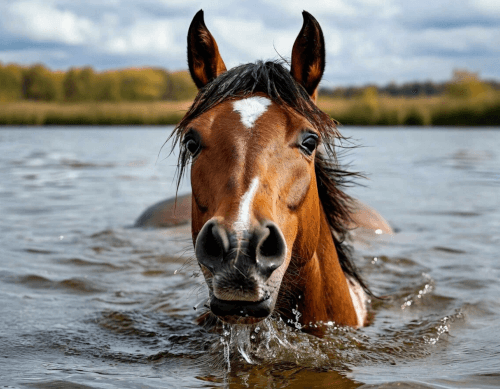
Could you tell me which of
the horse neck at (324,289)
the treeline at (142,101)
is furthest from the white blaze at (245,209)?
the treeline at (142,101)

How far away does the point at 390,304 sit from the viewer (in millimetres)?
5438

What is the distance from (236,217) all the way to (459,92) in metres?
57.8

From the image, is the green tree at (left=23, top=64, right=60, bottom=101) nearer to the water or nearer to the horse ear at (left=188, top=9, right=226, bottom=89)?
the water

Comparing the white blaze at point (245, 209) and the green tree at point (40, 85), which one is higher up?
the green tree at point (40, 85)

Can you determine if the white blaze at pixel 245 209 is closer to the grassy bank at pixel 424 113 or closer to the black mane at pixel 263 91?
the black mane at pixel 263 91

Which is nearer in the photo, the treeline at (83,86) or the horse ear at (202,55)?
the horse ear at (202,55)

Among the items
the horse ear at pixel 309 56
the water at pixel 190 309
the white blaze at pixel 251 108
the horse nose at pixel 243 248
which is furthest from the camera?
the water at pixel 190 309

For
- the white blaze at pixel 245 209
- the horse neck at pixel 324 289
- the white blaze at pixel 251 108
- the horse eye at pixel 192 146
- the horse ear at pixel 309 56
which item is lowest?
the horse neck at pixel 324 289

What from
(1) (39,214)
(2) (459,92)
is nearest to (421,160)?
(1) (39,214)

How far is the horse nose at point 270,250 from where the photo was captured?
2561 mm

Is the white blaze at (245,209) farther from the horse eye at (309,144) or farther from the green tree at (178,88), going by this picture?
the green tree at (178,88)

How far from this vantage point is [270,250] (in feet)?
8.59

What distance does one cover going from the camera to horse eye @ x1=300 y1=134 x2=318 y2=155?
324 cm

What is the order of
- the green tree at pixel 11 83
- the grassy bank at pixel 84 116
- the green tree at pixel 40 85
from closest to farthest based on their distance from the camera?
the grassy bank at pixel 84 116
the green tree at pixel 11 83
the green tree at pixel 40 85
